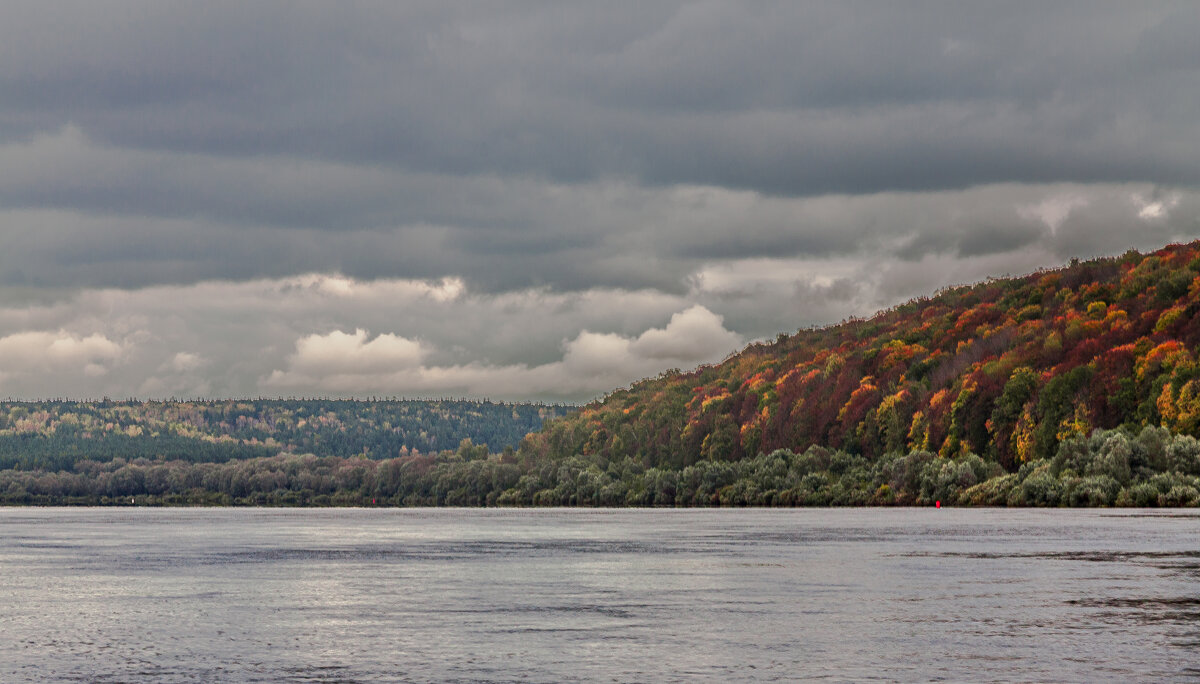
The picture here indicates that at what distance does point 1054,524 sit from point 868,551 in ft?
118

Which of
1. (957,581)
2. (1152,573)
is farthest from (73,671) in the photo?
(1152,573)

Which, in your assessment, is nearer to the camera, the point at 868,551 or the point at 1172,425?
the point at 868,551

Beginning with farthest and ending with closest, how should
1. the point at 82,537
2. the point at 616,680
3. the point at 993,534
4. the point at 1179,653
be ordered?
the point at 82,537 < the point at 993,534 < the point at 1179,653 < the point at 616,680

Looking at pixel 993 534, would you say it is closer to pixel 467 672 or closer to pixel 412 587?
pixel 412 587

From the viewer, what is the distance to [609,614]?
113 feet

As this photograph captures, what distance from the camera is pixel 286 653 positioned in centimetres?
2767

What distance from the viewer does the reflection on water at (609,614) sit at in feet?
83.5

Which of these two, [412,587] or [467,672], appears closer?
[467,672]

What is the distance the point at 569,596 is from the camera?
39.6 meters

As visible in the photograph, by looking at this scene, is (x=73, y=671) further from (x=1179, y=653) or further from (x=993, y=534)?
(x=993, y=534)

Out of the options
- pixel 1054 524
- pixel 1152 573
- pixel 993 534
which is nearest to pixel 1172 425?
pixel 1054 524

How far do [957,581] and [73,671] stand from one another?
27.8 metres

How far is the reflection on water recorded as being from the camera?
83.5 feet

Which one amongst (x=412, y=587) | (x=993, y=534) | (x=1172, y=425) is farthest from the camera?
(x=1172, y=425)
